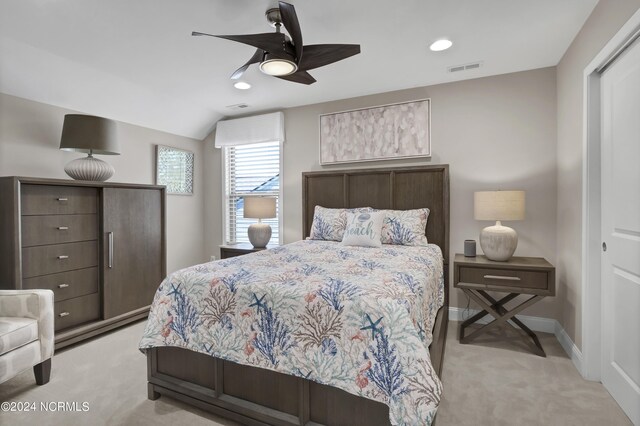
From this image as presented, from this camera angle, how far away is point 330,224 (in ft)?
11.3

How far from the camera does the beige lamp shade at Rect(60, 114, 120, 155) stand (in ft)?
9.41

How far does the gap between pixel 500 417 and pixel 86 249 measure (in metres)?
3.50

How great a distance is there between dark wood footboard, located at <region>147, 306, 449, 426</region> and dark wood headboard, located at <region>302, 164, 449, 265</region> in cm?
160

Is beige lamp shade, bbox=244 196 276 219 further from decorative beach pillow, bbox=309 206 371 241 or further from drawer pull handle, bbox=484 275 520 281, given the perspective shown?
drawer pull handle, bbox=484 275 520 281

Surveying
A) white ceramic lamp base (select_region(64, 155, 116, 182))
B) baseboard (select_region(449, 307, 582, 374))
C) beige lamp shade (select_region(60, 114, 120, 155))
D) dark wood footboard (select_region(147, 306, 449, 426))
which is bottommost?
baseboard (select_region(449, 307, 582, 374))

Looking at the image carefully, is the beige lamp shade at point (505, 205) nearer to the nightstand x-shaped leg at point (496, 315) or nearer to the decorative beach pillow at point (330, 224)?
the nightstand x-shaped leg at point (496, 315)

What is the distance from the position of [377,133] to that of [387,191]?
0.71 meters

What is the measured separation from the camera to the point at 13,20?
2.21 meters

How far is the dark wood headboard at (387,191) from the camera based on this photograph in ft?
11.0

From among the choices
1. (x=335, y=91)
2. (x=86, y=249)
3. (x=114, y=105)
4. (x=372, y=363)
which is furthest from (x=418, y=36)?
(x=86, y=249)

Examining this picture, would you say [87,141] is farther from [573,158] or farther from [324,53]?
[573,158]

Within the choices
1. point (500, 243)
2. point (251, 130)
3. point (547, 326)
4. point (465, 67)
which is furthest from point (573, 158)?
point (251, 130)

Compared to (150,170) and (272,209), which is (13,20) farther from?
(272,209)

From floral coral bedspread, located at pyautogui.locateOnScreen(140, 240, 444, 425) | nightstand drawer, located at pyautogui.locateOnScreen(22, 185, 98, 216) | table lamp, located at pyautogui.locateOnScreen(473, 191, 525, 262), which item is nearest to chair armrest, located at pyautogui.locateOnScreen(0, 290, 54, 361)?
nightstand drawer, located at pyautogui.locateOnScreen(22, 185, 98, 216)
